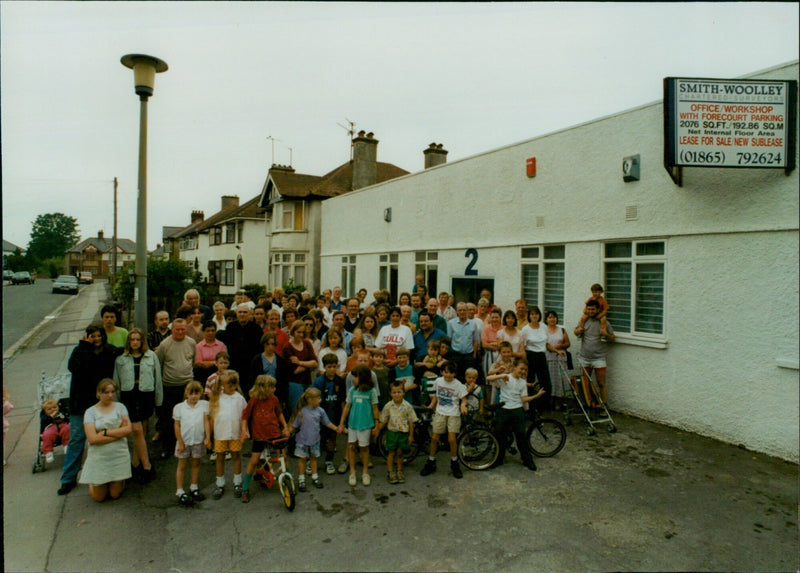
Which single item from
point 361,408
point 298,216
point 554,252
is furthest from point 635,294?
point 298,216

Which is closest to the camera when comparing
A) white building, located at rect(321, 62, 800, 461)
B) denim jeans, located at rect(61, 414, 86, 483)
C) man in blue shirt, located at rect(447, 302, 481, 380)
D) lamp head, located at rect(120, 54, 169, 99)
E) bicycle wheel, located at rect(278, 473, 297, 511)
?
bicycle wheel, located at rect(278, 473, 297, 511)

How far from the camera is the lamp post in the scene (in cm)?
738

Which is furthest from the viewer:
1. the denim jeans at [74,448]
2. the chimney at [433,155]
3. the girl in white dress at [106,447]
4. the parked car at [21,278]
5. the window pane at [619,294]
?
the parked car at [21,278]

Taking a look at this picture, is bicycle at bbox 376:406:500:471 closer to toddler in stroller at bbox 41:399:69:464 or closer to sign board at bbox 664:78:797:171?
toddler in stroller at bbox 41:399:69:464

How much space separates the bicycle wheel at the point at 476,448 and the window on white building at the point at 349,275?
13.1 m

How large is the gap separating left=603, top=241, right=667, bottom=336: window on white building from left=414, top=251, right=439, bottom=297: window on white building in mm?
5731

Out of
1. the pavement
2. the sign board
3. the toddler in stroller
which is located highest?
the sign board

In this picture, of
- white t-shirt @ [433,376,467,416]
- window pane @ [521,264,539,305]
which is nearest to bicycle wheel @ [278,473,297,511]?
white t-shirt @ [433,376,467,416]

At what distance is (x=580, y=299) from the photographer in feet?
30.8

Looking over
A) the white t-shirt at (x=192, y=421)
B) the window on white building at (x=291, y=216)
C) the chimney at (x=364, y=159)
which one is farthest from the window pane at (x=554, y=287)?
the window on white building at (x=291, y=216)

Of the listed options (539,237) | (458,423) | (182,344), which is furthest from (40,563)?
(539,237)

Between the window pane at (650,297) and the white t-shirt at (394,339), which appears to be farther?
the window pane at (650,297)

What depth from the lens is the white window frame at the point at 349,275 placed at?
1934cm

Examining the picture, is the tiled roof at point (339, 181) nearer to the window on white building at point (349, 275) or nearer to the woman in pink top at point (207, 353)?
the window on white building at point (349, 275)
